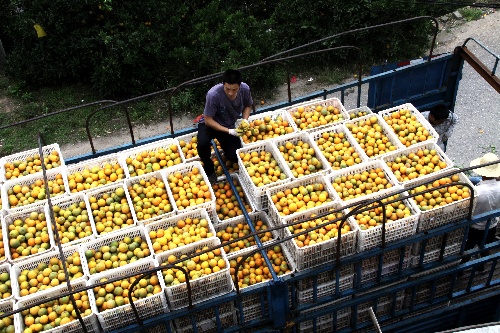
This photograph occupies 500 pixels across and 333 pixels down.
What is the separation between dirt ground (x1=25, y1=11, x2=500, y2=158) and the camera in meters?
10.1

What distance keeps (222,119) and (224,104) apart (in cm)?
23

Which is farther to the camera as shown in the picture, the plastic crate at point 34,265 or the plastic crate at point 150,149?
the plastic crate at point 150,149

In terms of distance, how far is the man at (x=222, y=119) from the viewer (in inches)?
247

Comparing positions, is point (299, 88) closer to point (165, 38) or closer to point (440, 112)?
point (165, 38)

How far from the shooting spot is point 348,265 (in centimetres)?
546

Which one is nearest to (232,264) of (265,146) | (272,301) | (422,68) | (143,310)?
(272,301)

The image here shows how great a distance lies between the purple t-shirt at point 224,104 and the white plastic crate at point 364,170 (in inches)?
53.7

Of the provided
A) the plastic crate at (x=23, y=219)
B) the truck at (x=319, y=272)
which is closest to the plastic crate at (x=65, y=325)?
the truck at (x=319, y=272)

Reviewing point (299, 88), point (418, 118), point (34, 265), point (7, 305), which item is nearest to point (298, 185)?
point (418, 118)

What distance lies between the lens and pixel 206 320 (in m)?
5.38

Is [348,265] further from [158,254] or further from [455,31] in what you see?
[455,31]

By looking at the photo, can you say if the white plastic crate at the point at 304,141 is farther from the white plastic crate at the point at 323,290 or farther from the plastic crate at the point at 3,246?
the plastic crate at the point at 3,246

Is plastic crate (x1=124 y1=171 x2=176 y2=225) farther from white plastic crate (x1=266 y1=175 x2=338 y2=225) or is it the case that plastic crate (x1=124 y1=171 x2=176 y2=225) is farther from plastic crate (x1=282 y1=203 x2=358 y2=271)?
plastic crate (x1=282 y1=203 x2=358 y2=271)

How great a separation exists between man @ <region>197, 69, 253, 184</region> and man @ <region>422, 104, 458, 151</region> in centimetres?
229
